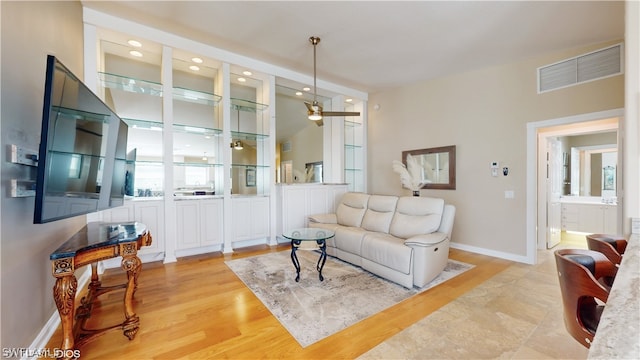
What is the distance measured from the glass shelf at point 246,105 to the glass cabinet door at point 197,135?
0.29 m

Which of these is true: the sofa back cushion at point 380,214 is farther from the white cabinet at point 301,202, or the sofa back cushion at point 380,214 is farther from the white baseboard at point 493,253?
the white baseboard at point 493,253

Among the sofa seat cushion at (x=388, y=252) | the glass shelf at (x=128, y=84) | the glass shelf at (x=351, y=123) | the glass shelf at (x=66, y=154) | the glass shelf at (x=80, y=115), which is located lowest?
the sofa seat cushion at (x=388, y=252)

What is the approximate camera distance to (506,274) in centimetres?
331

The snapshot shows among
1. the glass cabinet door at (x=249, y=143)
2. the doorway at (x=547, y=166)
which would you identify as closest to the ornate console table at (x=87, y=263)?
the glass cabinet door at (x=249, y=143)

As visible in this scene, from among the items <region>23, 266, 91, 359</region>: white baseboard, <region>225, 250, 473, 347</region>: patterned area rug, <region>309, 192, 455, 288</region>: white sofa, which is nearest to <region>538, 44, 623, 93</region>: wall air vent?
<region>309, 192, 455, 288</region>: white sofa

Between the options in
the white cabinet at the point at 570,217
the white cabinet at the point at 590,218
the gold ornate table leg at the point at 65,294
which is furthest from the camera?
the white cabinet at the point at 570,217

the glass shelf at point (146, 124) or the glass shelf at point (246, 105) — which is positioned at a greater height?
the glass shelf at point (246, 105)

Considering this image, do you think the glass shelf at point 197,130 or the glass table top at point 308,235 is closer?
the glass table top at point 308,235

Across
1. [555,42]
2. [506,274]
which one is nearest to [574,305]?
[506,274]

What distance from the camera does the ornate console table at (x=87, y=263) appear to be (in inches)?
63.1

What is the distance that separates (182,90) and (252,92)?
54.3 inches

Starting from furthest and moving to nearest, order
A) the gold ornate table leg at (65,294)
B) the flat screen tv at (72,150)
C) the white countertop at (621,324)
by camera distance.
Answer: the gold ornate table leg at (65,294)
the flat screen tv at (72,150)
the white countertop at (621,324)

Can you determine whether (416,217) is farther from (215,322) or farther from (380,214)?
(215,322)

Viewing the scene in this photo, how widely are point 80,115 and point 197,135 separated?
256 centimetres
